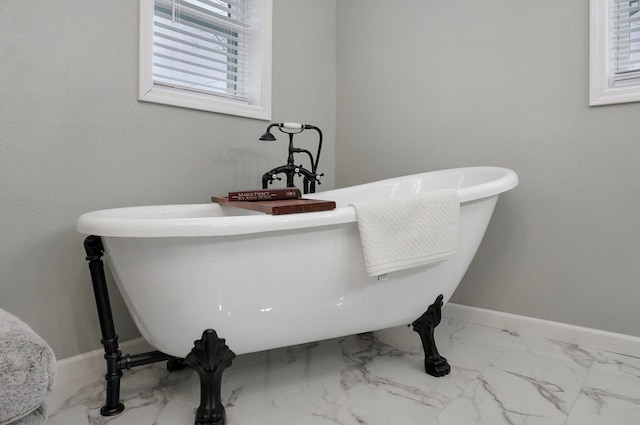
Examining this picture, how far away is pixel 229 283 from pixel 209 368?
0.24m

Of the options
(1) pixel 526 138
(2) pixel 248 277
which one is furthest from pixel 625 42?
(2) pixel 248 277

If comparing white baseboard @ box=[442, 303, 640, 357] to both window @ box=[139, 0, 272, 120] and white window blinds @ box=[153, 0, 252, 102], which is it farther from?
white window blinds @ box=[153, 0, 252, 102]

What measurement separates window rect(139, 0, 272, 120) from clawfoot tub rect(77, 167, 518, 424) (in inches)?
26.0

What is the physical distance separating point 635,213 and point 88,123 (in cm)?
216

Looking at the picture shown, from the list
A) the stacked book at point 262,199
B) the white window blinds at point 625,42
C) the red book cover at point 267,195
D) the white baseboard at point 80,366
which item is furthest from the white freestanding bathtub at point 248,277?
the white window blinds at point 625,42

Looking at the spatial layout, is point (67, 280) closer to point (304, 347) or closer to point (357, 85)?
point (304, 347)

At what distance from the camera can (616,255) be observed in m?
1.64

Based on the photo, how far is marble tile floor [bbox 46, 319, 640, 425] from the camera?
3.85 ft

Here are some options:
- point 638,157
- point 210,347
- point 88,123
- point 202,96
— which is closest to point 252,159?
point 202,96

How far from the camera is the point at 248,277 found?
3.62 ft

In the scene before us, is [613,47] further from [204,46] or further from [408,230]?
[204,46]

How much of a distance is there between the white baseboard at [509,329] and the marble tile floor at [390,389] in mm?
38

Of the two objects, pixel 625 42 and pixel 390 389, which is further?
pixel 625 42

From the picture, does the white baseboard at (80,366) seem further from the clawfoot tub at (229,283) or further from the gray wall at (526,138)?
the gray wall at (526,138)
